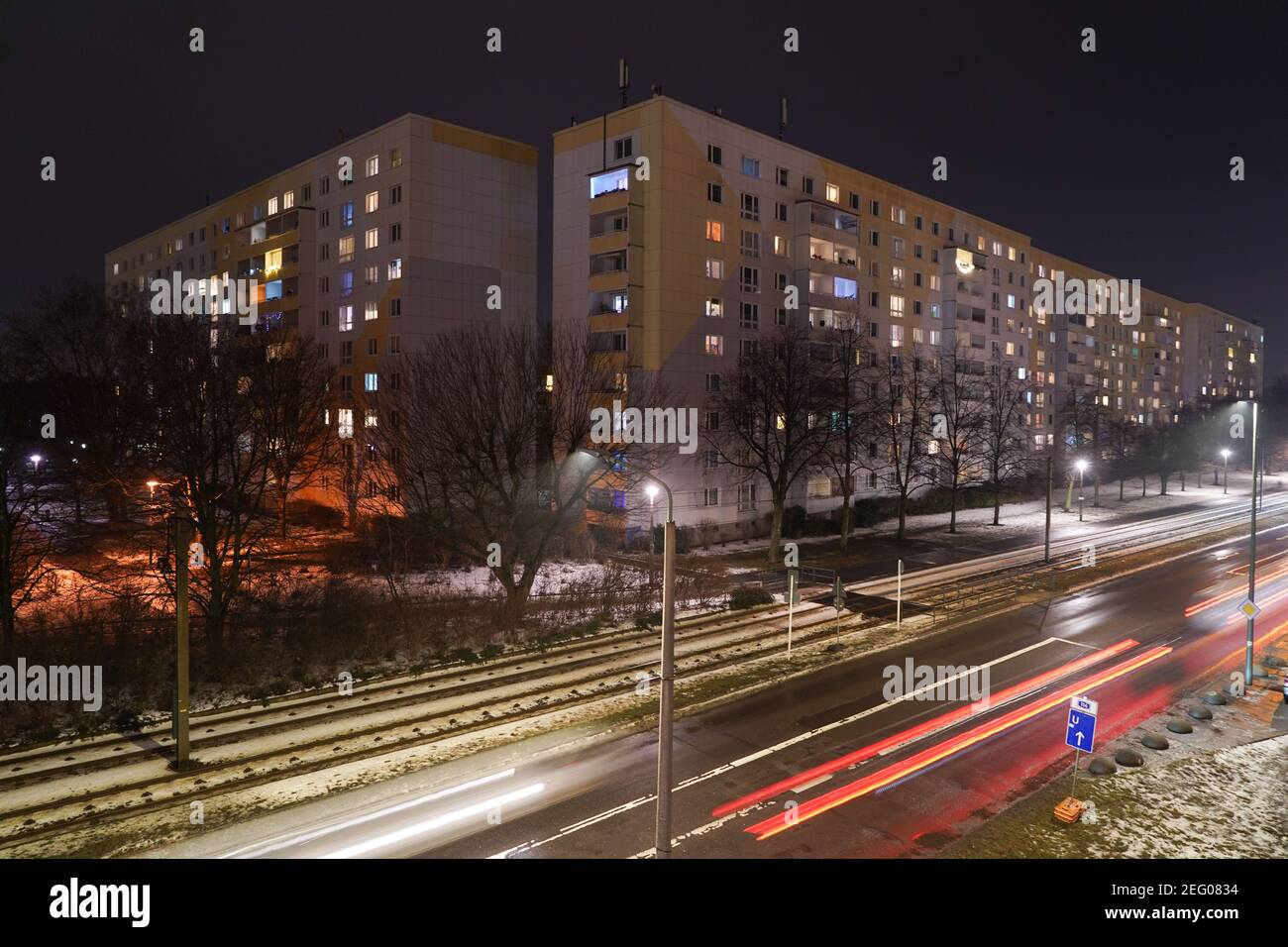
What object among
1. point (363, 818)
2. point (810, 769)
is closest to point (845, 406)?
point (810, 769)

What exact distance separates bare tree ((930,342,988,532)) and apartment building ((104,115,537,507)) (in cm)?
3117

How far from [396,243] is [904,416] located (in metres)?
37.8

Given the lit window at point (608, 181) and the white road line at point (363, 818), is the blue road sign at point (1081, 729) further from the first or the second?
the lit window at point (608, 181)

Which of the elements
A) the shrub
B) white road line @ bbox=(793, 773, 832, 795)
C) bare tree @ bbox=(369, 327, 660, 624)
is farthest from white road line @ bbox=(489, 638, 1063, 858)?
bare tree @ bbox=(369, 327, 660, 624)

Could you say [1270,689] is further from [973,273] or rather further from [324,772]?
[973,273]

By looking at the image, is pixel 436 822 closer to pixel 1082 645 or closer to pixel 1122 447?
pixel 1082 645

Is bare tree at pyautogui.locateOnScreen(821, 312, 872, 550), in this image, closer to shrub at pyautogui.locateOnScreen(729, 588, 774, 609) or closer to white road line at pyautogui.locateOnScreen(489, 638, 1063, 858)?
shrub at pyautogui.locateOnScreen(729, 588, 774, 609)

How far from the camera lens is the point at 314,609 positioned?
24031 mm

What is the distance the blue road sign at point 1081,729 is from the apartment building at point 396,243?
36.6 meters

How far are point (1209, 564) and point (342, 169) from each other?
5654 cm

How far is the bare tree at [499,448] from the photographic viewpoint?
2523cm

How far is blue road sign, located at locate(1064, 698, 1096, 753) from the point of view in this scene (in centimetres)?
1283

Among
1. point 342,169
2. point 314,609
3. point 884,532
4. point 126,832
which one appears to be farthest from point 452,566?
point 342,169

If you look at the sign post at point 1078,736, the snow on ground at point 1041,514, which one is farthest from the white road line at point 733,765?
the snow on ground at point 1041,514
